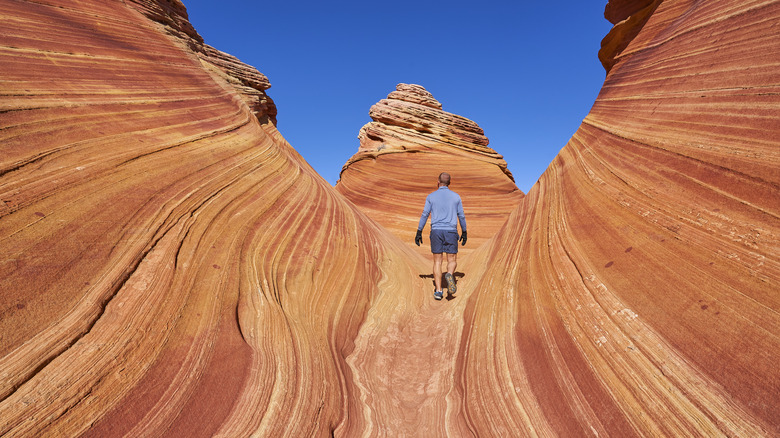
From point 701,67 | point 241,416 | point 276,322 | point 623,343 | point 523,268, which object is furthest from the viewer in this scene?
point 523,268

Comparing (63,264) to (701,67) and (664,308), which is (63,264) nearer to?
(664,308)

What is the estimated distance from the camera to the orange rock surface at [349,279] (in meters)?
2.19

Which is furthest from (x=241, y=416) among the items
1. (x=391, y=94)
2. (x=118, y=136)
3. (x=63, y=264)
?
(x=391, y=94)

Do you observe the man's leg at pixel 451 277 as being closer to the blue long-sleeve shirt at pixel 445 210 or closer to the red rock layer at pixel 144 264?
the blue long-sleeve shirt at pixel 445 210

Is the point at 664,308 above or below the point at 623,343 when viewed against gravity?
above

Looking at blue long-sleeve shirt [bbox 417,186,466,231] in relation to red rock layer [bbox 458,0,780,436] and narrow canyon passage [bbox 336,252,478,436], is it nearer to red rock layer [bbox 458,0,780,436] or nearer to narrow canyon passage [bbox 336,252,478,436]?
narrow canyon passage [bbox 336,252,478,436]

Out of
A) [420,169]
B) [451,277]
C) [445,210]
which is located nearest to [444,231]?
[445,210]

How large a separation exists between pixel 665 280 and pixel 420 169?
12237 millimetres

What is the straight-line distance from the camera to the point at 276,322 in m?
3.43

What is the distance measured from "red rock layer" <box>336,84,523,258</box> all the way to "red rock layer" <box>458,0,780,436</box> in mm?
9423

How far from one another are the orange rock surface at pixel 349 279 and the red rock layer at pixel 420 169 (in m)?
8.64

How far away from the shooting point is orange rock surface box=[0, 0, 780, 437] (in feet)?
7.18

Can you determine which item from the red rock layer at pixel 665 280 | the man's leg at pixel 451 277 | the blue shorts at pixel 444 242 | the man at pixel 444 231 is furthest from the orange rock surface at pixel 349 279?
the blue shorts at pixel 444 242

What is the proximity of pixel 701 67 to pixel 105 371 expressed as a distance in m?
5.88
